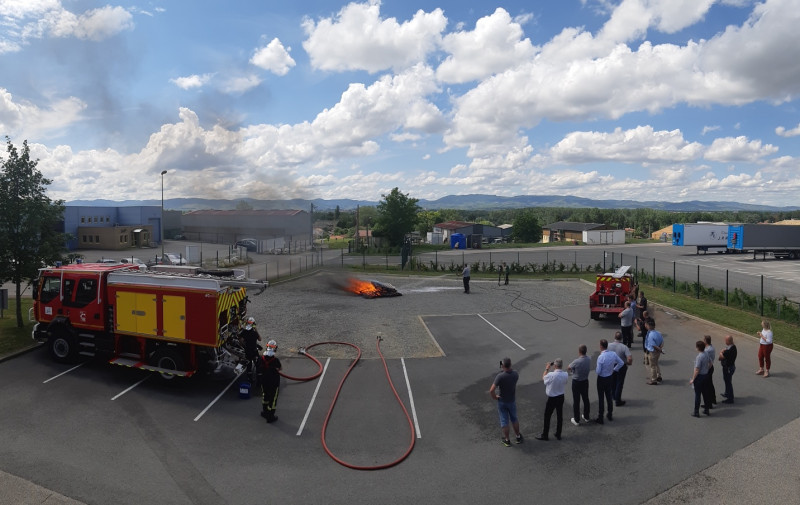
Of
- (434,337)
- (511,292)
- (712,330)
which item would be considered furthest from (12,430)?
(511,292)

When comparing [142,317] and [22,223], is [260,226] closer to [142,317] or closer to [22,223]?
[22,223]

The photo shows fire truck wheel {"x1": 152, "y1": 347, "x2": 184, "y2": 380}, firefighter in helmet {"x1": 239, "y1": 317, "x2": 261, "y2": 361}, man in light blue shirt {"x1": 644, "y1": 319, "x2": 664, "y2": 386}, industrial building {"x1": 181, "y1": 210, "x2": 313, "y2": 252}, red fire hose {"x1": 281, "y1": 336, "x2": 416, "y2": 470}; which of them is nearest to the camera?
red fire hose {"x1": 281, "y1": 336, "x2": 416, "y2": 470}

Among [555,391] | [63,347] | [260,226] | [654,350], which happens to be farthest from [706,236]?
[63,347]

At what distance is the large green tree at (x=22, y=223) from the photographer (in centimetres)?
1608

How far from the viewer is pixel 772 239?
48844 mm

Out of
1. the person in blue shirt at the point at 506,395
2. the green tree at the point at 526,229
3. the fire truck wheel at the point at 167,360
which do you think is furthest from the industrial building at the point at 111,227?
the green tree at the point at 526,229

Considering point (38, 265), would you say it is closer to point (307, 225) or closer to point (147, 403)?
point (147, 403)

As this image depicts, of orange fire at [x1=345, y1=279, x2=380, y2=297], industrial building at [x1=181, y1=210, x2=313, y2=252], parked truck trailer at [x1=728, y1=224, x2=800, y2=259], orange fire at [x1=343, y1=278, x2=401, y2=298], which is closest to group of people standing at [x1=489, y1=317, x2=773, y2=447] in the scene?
orange fire at [x1=343, y1=278, x2=401, y2=298]

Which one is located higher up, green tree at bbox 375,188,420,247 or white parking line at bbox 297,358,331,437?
green tree at bbox 375,188,420,247

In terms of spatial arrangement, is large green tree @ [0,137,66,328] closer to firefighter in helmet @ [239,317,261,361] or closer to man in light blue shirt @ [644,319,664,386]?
firefighter in helmet @ [239,317,261,361]

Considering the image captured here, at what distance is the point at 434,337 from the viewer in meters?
17.2

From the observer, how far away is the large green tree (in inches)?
633

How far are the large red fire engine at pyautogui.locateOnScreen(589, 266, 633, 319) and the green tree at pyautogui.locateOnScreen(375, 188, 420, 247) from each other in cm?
4103

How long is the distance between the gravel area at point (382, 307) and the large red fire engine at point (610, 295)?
3533 mm
